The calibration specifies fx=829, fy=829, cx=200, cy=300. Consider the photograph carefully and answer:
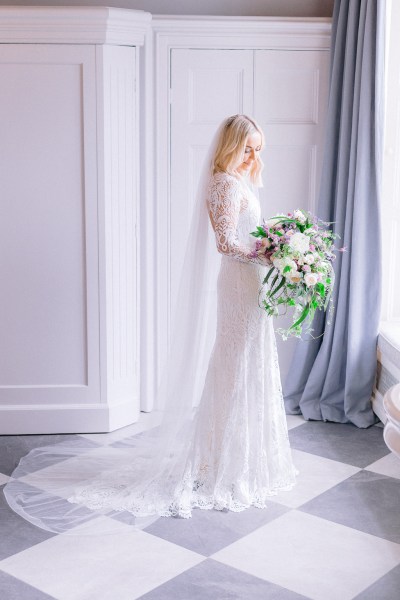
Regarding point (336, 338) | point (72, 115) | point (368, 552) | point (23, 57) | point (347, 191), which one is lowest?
point (368, 552)

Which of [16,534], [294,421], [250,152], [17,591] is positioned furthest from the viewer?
[294,421]

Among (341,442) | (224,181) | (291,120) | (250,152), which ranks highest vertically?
(291,120)

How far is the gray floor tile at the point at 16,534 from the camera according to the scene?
3.10 meters

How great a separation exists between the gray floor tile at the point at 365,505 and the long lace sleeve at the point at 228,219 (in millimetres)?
1058

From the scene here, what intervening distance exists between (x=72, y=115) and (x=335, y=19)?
1.48m

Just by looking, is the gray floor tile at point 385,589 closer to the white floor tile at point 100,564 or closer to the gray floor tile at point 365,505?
the gray floor tile at point 365,505

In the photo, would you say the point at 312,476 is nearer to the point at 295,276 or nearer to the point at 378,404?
the point at 378,404

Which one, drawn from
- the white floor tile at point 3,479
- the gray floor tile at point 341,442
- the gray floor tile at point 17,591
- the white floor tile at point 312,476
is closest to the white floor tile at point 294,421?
the gray floor tile at point 341,442

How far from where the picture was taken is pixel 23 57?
4055 mm

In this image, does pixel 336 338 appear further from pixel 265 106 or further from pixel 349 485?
pixel 265 106

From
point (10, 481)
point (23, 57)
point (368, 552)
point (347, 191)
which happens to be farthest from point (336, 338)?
point (23, 57)

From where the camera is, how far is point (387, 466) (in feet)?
12.9

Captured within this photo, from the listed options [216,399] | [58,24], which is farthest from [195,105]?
[216,399]

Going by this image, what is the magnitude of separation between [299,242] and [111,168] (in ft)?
4.34
